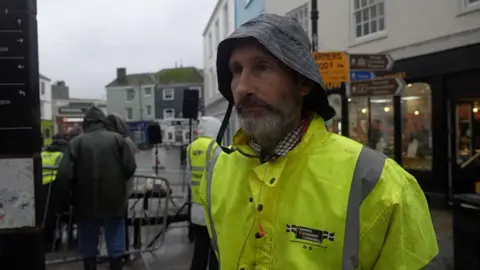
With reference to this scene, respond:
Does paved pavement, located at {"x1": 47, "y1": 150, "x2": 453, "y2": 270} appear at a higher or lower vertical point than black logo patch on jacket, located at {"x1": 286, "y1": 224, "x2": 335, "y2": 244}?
lower

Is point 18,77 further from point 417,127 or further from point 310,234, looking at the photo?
point 417,127

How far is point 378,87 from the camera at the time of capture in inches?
293

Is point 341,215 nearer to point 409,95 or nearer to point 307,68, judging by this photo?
point 307,68

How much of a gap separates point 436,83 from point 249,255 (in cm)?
979

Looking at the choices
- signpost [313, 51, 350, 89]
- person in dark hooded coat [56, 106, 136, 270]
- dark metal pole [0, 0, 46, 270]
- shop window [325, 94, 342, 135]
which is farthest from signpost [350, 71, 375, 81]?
dark metal pole [0, 0, 46, 270]

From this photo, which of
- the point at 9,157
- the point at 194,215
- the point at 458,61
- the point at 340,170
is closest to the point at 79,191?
the point at 194,215

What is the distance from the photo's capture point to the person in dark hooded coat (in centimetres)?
497

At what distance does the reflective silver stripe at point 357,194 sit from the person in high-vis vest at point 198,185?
11.9ft

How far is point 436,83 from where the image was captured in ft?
33.8

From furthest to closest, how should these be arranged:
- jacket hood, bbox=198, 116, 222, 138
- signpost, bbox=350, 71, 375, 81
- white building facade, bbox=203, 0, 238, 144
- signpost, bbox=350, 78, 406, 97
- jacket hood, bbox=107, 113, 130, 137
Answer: white building facade, bbox=203, 0, 238, 144
signpost, bbox=350, 71, 375, 81
signpost, bbox=350, 78, 406, 97
jacket hood, bbox=107, 113, 130, 137
jacket hood, bbox=198, 116, 222, 138

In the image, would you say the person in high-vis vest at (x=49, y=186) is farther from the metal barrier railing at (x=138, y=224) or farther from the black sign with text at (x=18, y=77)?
the black sign with text at (x=18, y=77)

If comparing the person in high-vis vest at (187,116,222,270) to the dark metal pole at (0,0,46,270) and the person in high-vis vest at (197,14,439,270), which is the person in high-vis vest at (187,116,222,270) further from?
the person in high-vis vest at (197,14,439,270)

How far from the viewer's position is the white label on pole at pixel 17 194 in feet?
9.39

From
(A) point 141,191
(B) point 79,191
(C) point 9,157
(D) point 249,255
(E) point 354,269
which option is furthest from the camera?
(A) point 141,191
